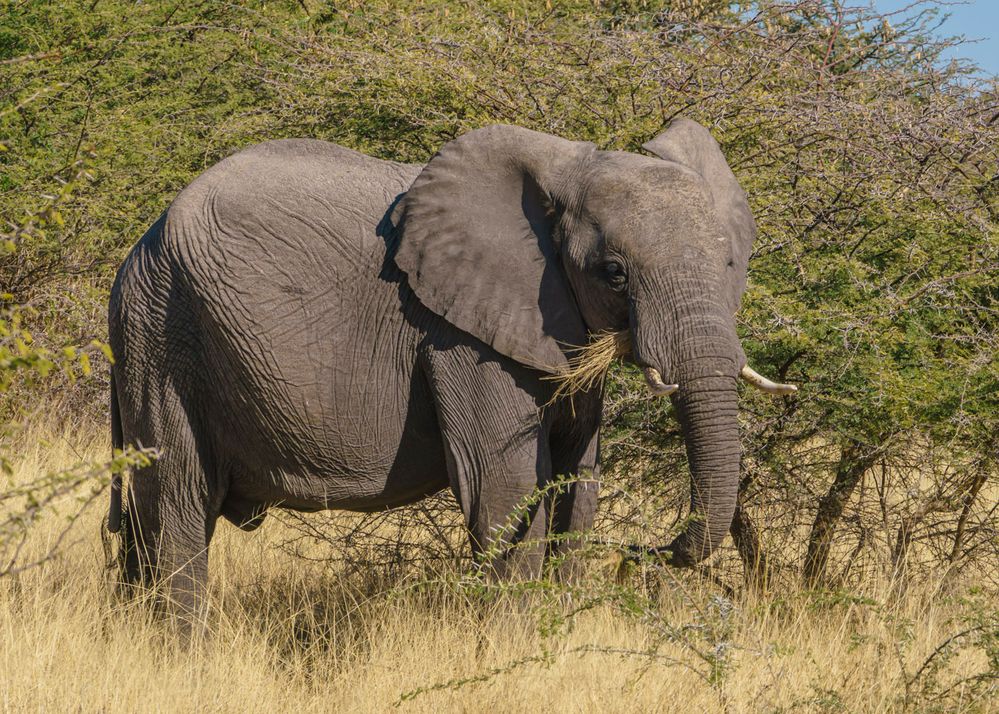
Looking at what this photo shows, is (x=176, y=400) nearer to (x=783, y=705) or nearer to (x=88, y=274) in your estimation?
(x=783, y=705)

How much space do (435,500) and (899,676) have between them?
273cm

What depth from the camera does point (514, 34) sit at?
7906mm

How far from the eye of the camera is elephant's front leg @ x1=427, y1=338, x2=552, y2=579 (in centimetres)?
491

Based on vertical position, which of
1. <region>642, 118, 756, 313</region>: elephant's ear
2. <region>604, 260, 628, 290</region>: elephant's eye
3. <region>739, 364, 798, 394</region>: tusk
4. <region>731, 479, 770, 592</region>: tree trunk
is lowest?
<region>731, 479, 770, 592</region>: tree trunk

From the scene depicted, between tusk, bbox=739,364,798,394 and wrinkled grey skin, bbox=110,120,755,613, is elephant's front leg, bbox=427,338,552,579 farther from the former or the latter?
tusk, bbox=739,364,798,394

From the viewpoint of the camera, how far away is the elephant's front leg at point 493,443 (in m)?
4.91

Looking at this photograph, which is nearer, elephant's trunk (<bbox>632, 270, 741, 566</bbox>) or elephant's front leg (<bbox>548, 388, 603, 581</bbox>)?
elephant's trunk (<bbox>632, 270, 741, 566</bbox>)

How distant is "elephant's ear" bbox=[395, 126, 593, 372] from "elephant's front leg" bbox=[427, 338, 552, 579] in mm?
122

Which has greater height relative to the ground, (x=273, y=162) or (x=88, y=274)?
(x=273, y=162)

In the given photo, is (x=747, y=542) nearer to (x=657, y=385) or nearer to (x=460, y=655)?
(x=460, y=655)

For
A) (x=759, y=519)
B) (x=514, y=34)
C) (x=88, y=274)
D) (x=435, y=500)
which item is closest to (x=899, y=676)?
(x=759, y=519)

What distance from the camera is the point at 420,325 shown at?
202 inches

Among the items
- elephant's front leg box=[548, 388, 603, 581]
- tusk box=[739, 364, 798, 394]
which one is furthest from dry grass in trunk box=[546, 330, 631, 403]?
tusk box=[739, 364, 798, 394]

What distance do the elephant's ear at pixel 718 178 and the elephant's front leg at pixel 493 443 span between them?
0.87m
